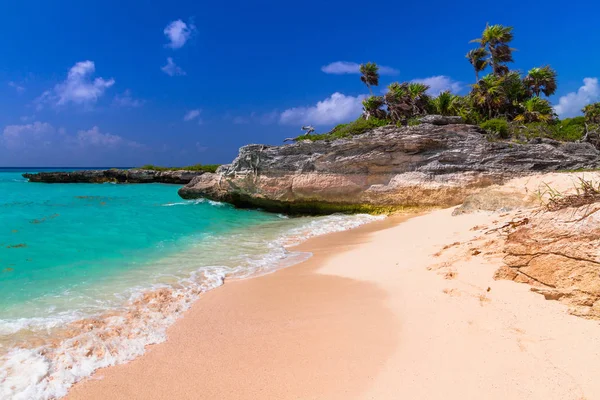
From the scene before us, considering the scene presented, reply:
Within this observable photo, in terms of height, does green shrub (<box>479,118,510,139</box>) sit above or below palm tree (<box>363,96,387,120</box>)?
below

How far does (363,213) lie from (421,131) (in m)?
4.79

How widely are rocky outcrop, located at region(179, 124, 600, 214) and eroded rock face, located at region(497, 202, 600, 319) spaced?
10.9 meters

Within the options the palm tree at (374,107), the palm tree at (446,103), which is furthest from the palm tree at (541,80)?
the palm tree at (374,107)

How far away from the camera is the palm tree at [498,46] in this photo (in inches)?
1094

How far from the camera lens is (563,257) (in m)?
3.65

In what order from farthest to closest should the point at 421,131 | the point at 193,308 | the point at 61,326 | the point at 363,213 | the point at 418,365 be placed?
the point at 363,213 < the point at 421,131 < the point at 193,308 < the point at 61,326 < the point at 418,365

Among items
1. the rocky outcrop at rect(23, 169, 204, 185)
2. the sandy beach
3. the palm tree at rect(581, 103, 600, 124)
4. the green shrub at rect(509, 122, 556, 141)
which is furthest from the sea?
the rocky outcrop at rect(23, 169, 204, 185)

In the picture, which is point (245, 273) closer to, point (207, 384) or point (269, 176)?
point (207, 384)

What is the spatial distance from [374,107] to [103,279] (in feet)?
90.5

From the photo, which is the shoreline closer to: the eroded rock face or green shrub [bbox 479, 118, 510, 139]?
the eroded rock face

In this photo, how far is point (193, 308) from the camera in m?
5.04

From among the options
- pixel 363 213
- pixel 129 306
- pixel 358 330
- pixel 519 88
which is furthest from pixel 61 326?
pixel 519 88

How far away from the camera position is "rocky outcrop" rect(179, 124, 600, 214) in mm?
14195

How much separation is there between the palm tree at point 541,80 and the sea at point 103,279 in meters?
23.9
